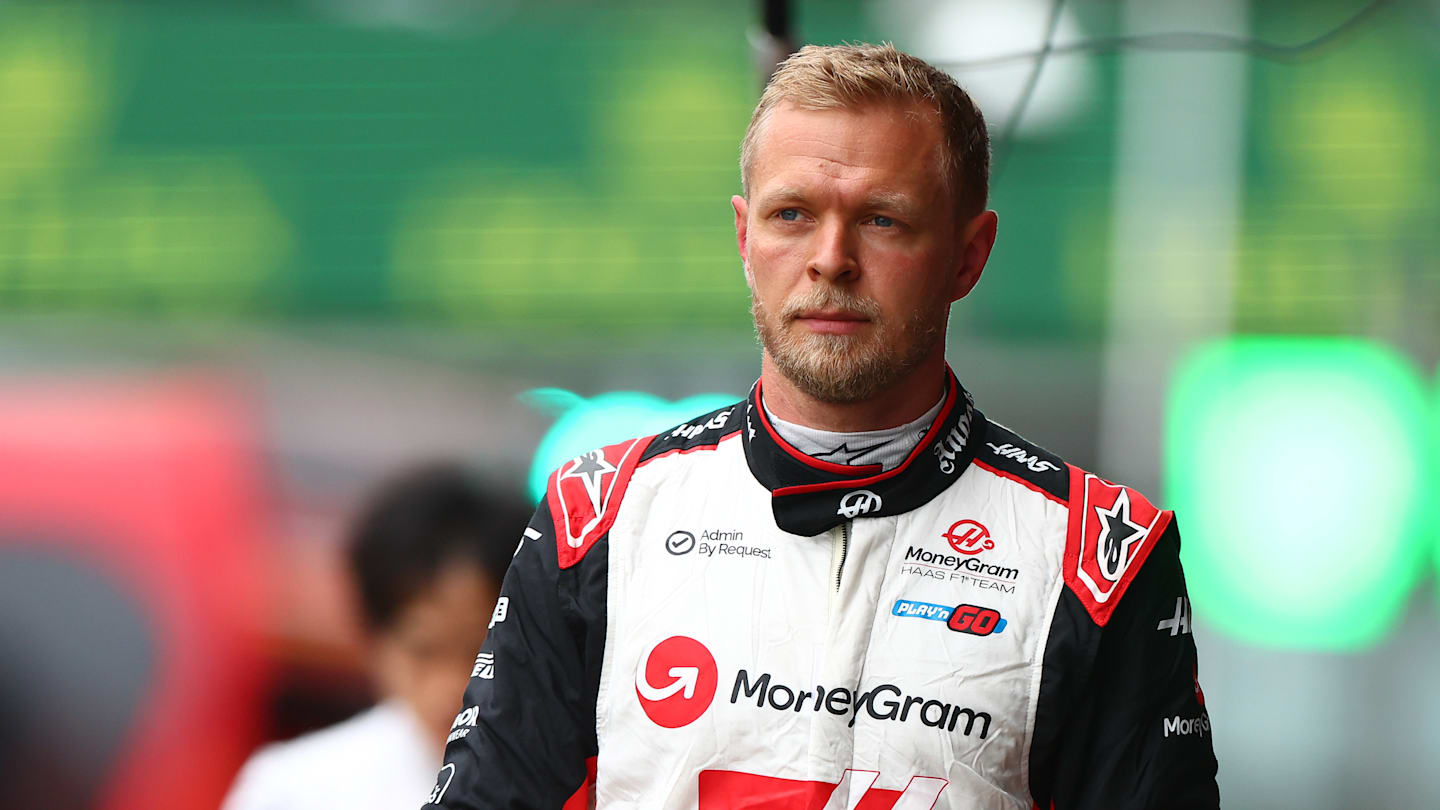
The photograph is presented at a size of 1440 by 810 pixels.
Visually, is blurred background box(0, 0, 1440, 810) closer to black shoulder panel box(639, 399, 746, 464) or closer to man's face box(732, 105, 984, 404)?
black shoulder panel box(639, 399, 746, 464)

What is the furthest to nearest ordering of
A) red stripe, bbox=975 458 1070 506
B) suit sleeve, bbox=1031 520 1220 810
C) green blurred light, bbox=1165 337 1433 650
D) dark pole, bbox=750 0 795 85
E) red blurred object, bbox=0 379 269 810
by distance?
red blurred object, bbox=0 379 269 810
green blurred light, bbox=1165 337 1433 650
dark pole, bbox=750 0 795 85
red stripe, bbox=975 458 1070 506
suit sleeve, bbox=1031 520 1220 810

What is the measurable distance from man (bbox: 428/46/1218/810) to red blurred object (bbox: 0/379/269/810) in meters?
1.74

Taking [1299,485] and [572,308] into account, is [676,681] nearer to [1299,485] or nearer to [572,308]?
[572,308]

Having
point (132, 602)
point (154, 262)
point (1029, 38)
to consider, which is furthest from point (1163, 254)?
point (132, 602)

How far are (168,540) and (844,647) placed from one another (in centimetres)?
208

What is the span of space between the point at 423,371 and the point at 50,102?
102 centimetres

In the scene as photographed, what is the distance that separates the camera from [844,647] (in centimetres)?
105

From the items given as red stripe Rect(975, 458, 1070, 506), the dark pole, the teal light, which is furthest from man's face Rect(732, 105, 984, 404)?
the teal light

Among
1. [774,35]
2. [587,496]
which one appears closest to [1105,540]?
[587,496]

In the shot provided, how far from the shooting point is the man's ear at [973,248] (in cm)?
112

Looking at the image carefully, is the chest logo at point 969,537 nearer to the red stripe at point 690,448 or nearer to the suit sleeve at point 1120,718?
the suit sleeve at point 1120,718

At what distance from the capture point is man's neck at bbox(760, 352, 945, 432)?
1.09 metres

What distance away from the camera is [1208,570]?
2521mm

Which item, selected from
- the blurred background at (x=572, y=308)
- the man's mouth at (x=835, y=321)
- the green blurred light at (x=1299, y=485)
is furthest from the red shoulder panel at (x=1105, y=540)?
the green blurred light at (x=1299, y=485)
